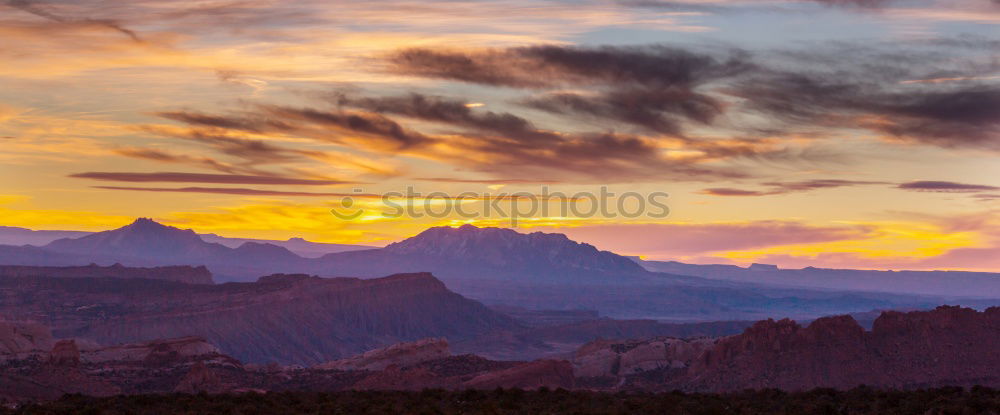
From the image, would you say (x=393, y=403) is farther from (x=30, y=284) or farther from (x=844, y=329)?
(x=30, y=284)

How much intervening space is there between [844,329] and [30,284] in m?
150

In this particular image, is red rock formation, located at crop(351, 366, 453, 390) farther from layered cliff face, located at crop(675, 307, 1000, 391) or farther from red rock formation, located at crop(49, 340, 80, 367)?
red rock formation, located at crop(49, 340, 80, 367)

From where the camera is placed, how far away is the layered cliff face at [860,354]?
297 ft

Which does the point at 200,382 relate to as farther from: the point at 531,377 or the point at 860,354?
the point at 860,354

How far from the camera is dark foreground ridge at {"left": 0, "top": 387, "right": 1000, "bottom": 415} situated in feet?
135

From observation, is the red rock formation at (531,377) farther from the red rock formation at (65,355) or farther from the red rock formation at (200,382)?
the red rock formation at (65,355)

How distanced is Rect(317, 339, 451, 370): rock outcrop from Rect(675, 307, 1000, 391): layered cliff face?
1372 inches

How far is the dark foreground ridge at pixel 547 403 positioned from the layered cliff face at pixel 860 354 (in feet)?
139

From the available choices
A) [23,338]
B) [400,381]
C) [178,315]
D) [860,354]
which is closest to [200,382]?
[400,381]

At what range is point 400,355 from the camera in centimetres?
12619

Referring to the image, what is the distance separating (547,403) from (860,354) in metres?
55.5

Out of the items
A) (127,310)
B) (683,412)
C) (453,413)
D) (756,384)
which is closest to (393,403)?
(453,413)

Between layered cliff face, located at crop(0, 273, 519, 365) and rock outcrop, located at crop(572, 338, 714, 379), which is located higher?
layered cliff face, located at crop(0, 273, 519, 365)

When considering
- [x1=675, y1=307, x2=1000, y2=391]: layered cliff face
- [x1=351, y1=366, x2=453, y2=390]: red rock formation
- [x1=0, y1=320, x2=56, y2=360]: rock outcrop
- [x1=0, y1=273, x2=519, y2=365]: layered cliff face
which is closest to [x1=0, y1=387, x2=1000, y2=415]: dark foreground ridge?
[x1=351, y1=366, x2=453, y2=390]: red rock formation
